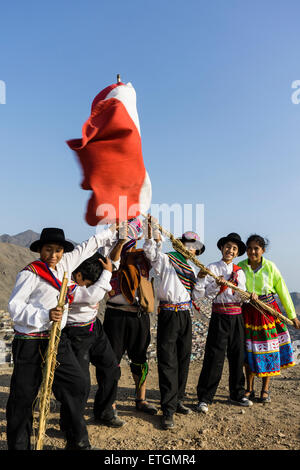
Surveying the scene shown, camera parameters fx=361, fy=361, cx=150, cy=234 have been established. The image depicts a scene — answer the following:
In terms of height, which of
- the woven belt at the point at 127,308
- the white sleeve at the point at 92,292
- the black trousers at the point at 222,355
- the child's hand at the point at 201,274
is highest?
the child's hand at the point at 201,274

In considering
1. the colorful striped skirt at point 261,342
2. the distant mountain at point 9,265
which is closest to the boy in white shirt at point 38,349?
the colorful striped skirt at point 261,342

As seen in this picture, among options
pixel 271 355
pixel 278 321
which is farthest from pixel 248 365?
pixel 278 321

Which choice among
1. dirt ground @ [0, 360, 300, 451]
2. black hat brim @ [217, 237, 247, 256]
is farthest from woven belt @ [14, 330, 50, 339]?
black hat brim @ [217, 237, 247, 256]

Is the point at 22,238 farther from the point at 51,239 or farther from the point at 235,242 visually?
the point at 51,239

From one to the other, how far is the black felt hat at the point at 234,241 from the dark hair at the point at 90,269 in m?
1.97

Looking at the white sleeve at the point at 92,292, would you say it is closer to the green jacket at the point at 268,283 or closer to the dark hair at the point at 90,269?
the dark hair at the point at 90,269

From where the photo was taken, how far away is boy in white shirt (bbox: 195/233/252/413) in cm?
479

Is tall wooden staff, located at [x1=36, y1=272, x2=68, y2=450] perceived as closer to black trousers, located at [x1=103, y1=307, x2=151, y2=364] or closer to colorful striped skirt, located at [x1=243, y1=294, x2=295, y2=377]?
black trousers, located at [x1=103, y1=307, x2=151, y2=364]

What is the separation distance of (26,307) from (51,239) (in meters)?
0.63

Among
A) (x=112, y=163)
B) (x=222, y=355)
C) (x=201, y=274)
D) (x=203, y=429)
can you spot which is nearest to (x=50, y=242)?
(x=112, y=163)

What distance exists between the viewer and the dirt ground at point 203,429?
146 inches

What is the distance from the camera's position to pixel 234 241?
4.89 m

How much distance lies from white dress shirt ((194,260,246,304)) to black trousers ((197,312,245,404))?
0.77ft
